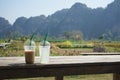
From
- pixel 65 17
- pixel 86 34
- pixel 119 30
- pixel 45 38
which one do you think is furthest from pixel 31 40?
pixel 65 17

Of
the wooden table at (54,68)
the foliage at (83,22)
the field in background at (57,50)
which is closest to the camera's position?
the wooden table at (54,68)

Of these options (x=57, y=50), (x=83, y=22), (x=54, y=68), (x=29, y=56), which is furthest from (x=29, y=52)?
(x=83, y=22)

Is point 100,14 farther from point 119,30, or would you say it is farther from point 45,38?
point 45,38

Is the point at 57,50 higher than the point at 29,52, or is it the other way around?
the point at 29,52

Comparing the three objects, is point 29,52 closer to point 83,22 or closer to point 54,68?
point 54,68

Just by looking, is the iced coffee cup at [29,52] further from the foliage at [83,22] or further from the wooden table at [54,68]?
the foliage at [83,22]

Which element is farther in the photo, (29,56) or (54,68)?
(54,68)

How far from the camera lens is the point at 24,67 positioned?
2.22 metres

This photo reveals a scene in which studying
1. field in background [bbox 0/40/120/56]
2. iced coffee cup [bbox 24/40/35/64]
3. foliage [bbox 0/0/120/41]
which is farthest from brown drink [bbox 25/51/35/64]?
foliage [bbox 0/0/120/41]

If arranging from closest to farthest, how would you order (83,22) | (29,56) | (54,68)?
(29,56)
(54,68)
(83,22)

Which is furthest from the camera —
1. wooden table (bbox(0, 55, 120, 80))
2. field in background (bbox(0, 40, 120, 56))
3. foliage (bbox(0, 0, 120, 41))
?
foliage (bbox(0, 0, 120, 41))

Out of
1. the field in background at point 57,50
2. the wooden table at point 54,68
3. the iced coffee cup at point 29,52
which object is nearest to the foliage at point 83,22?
the field in background at point 57,50

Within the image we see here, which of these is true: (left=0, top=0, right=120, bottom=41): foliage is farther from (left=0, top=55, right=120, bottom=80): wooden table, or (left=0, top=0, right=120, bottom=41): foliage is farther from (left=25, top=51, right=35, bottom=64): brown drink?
(left=25, top=51, right=35, bottom=64): brown drink

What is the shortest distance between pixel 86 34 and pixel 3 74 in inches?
4929
